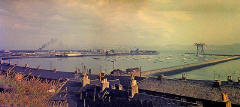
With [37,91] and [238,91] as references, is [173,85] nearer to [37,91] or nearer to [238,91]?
[238,91]

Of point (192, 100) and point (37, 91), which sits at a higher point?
point (37, 91)

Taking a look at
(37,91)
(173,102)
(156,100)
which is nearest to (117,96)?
(156,100)

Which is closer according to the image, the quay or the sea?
the quay

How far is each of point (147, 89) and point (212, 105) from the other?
184 inches

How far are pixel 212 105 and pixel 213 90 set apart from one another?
5.35 ft

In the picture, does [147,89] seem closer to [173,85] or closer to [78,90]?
[173,85]

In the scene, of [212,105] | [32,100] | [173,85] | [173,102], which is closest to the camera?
[32,100]

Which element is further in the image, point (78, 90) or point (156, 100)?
point (78, 90)

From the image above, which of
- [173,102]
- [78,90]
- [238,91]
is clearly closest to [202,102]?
[238,91]

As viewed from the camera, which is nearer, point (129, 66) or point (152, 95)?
point (152, 95)

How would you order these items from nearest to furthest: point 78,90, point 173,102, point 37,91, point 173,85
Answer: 1. point 173,102
2. point 37,91
3. point 78,90
4. point 173,85

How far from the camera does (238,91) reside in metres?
14.0

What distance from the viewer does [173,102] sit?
1123 centimetres

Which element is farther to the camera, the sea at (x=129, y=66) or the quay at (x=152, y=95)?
the sea at (x=129, y=66)
